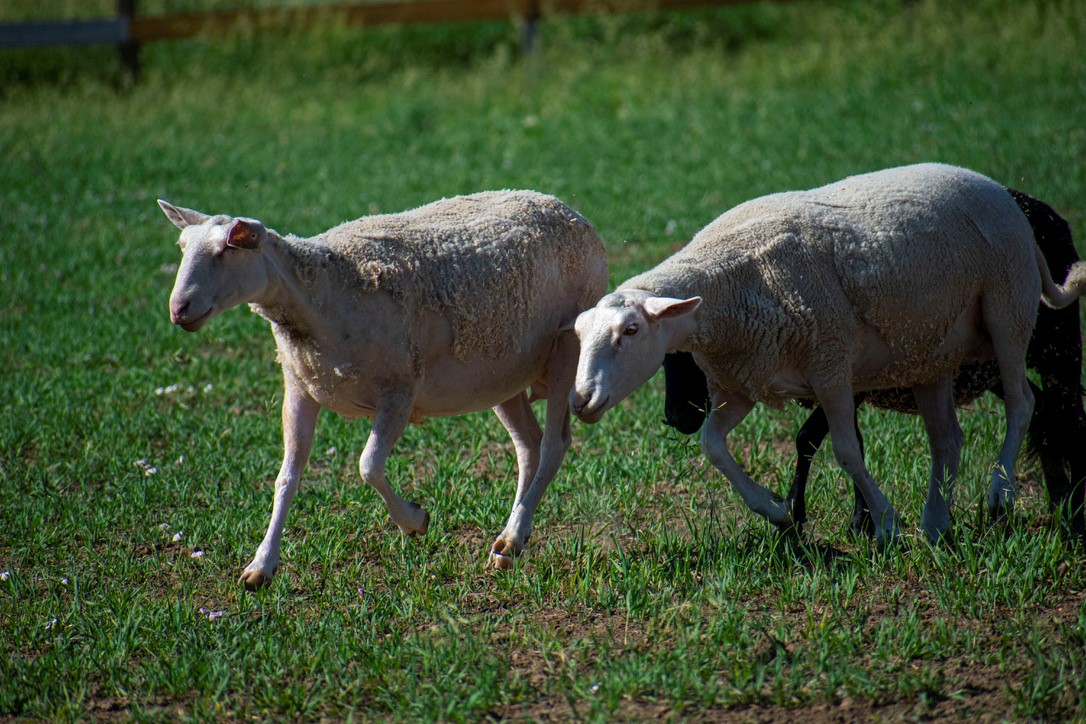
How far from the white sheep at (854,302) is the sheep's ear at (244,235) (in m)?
1.18

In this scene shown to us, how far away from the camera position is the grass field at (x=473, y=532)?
3697 millimetres

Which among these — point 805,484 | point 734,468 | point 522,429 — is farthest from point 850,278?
point 522,429

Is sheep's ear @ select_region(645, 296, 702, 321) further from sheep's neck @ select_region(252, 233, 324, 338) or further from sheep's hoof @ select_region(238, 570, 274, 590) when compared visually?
sheep's hoof @ select_region(238, 570, 274, 590)

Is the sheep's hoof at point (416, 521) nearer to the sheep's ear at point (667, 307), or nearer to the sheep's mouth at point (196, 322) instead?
the sheep's mouth at point (196, 322)

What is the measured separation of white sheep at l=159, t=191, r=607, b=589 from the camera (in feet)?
14.1

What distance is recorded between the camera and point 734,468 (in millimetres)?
Answer: 4586

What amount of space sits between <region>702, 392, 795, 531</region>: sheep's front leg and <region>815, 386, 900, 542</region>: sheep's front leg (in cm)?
30

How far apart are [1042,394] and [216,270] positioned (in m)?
3.47

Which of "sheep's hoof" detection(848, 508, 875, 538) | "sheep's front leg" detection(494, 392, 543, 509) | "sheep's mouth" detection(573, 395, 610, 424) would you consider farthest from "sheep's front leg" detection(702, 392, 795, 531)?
"sheep's front leg" detection(494, 392, 543, 509)

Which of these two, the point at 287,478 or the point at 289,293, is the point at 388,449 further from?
the point at 289,293

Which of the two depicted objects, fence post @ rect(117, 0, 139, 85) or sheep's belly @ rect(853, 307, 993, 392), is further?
fence post @ rect(117, 0, 139, 85)

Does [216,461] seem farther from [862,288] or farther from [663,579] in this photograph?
[862,288]

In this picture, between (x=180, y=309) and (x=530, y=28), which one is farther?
(x=530, y=28)

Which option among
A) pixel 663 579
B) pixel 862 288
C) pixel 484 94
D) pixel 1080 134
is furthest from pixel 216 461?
pixel 484 94
